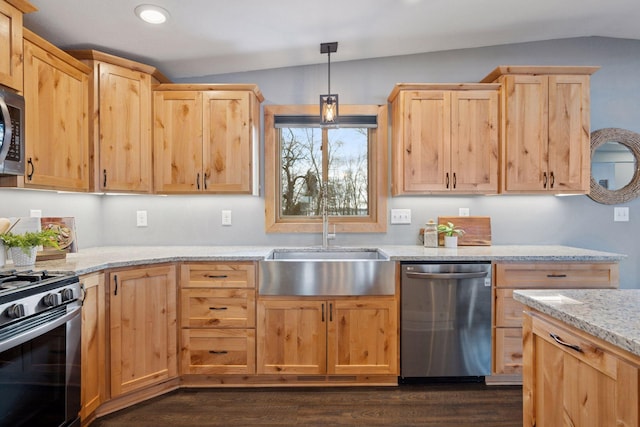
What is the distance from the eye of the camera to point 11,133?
180 centimetres

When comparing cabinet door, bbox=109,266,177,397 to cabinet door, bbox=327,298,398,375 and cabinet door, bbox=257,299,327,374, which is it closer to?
cabinet door, bbox=257,299,327,374

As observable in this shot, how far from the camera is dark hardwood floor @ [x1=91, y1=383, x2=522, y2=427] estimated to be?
2082 millimetres

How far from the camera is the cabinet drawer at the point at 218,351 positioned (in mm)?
2418

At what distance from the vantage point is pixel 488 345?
2.43 metres

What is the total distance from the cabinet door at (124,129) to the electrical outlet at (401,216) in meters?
1.98

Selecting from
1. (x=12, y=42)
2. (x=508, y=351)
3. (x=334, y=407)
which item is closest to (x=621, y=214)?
(x=508, y=351)

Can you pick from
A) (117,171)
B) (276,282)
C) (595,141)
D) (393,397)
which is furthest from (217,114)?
(595,141)

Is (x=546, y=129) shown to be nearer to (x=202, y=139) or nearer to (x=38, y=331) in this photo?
(x=202, y=139)

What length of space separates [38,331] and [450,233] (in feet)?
8.77

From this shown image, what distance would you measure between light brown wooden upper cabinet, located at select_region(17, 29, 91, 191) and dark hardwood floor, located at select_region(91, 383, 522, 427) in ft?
4.92

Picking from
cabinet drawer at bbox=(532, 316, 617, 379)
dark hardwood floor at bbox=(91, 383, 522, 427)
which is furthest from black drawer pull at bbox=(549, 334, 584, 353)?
dark hardwood floor at bbox=(91, 383, 522, 427)

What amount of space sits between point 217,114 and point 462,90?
1.88m

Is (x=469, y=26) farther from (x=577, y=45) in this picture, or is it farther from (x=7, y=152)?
(x=7, y=152)

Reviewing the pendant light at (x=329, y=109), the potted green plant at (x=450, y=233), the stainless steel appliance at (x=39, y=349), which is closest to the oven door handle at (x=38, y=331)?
the stainless steel appliance at (x=39, y=349)
